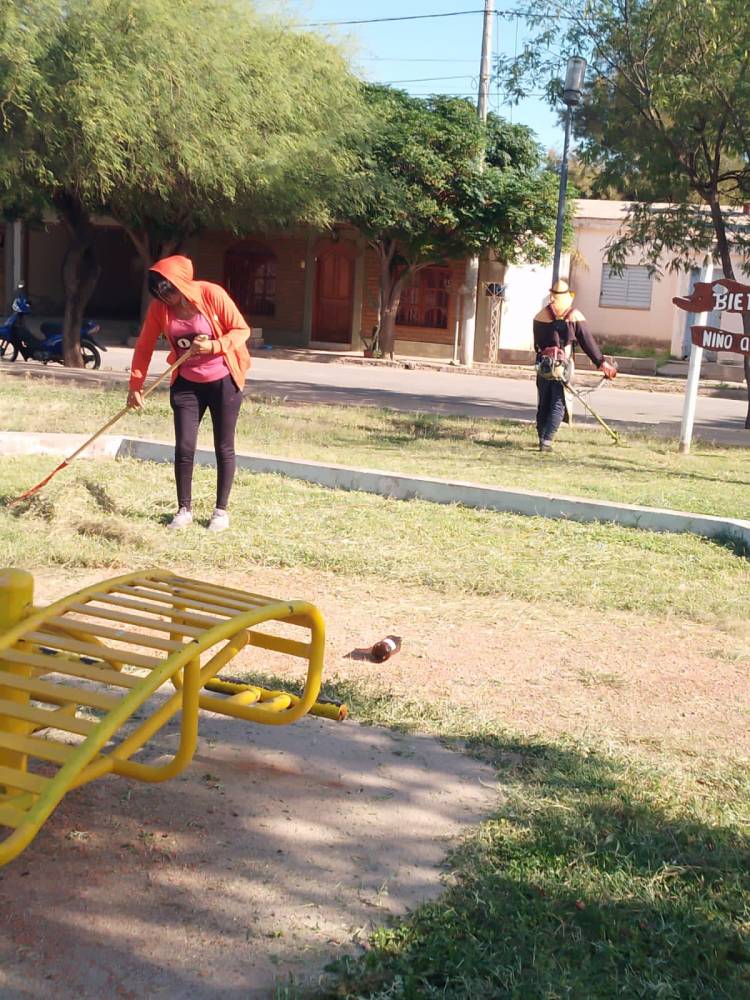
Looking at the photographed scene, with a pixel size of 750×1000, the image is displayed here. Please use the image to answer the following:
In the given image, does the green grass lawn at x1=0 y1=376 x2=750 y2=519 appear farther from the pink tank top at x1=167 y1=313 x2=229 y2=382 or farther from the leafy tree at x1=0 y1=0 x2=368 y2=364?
the leafy tree at x1=0 y1=0 x2=368 y2=364

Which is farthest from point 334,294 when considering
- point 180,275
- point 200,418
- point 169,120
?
point 180,275

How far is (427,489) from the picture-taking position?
856 cm

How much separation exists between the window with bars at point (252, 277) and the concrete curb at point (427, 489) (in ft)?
76.5

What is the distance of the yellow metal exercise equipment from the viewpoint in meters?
2.78

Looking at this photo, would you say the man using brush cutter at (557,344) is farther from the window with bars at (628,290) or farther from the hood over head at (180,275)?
the window with bars at (628,290)

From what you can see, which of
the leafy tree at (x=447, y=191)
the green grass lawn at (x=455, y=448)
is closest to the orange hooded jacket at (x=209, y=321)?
the green grass lawn at (x=455, y=448)

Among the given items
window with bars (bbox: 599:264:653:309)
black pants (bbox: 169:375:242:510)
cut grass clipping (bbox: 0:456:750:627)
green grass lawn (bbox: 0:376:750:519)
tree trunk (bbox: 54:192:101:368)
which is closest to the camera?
cut grass clipping (bbox: 0:456:750:627)

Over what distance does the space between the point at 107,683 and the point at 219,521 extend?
4157 mm

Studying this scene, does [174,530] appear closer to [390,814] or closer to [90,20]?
[390,814]

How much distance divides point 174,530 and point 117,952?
4606mm

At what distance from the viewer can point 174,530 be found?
7234mm

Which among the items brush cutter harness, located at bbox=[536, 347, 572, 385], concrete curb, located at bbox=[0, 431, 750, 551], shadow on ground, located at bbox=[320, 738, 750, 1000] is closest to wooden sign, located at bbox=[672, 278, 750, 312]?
brush cutter harness, located at bbox=[536, 347, 572, 385]

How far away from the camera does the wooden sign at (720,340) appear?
36.7 ft

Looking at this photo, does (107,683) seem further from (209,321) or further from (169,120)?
(169,120)
